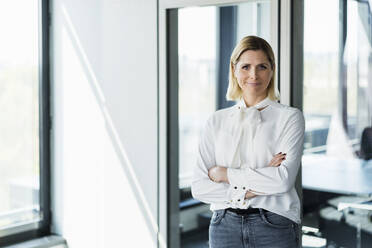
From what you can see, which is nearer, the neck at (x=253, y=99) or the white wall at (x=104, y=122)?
the neck at (x=253, y=99)

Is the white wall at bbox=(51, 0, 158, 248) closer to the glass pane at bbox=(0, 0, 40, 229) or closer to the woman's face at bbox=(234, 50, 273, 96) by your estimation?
the glass pane at bbox=(0, 0, 40, 229)

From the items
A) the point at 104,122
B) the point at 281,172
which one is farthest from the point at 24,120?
the point at 281,172

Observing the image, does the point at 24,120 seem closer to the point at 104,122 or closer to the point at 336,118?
the point at 104,122

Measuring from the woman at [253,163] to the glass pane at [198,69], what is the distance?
549 mm

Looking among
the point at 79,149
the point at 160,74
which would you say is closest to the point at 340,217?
the point at 160,74

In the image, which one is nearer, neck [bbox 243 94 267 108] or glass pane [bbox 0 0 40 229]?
neck [bbox 243 94 267 108]

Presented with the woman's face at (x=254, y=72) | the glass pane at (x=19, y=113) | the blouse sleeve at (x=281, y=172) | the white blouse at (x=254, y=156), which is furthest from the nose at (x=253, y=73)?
the glass pane at (x=19, y=113)

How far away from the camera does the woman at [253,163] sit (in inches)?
96.6

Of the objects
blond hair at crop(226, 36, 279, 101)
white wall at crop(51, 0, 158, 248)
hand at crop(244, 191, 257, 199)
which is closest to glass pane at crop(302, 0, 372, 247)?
blond hair at crop(226, 36, 279, 101)

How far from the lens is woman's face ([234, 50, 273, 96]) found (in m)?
2.59

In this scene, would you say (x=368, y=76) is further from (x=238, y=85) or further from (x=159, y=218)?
(x=159, y=218)

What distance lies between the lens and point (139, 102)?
3.50 meters

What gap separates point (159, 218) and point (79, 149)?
0.80m

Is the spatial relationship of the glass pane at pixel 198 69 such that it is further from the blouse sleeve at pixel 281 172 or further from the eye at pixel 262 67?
the blouse sleeve at pixel 281 172
